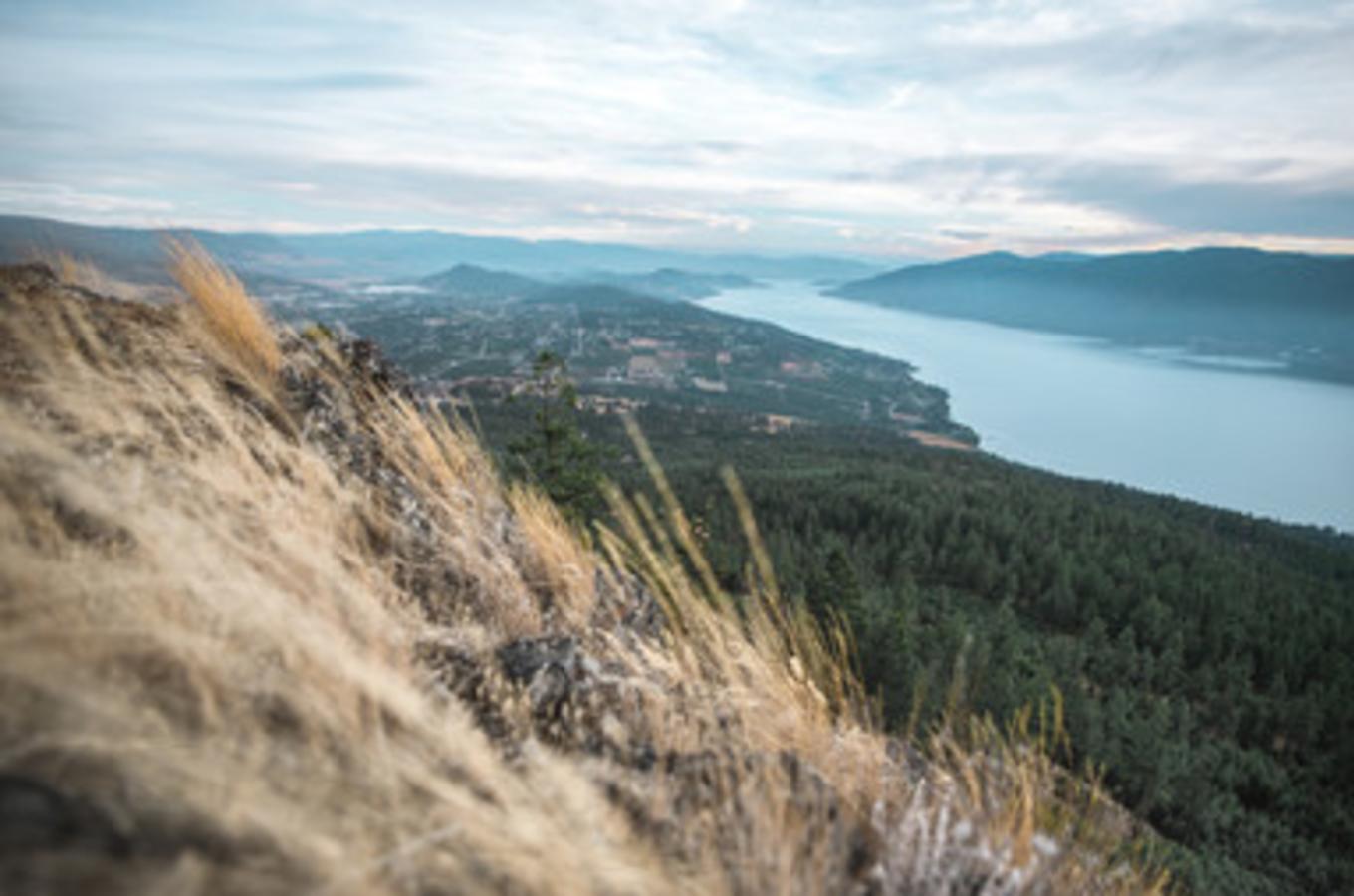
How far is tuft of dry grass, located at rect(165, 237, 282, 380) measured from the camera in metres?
4.33


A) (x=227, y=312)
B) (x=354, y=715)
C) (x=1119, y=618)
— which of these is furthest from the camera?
(x=1119, y=618)

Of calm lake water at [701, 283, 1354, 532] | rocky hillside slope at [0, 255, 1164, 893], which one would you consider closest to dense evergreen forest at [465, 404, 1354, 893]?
rocky hillside slope at [0, 255, 1164, 893]

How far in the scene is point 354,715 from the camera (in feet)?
4.51

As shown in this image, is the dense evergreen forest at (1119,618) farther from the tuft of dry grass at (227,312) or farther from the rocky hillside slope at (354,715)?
the rocky hillside slope at (354,715)

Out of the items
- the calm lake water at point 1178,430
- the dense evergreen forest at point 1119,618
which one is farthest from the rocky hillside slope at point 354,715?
the calm lake water at point 1178,430

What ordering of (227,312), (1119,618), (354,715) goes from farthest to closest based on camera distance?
1. (1119,618)
2. (227,312)
3. (354,715)

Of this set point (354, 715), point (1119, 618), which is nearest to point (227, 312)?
point (354, 715)

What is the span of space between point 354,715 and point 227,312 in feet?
14.3

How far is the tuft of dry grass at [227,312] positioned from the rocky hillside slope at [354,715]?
834 millimetres

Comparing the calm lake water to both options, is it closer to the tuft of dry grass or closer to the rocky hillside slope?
the rocky hillside slope

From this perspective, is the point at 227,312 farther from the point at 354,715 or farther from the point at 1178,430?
the point at 1178,430

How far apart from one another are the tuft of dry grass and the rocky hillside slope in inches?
32.8

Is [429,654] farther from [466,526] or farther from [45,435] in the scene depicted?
[45,435]

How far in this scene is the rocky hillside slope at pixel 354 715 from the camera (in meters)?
1.03
